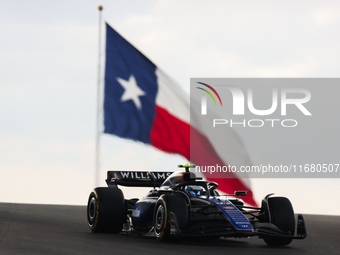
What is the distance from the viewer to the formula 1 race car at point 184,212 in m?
11.2

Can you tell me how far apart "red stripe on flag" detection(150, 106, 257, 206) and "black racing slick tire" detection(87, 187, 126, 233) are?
5.45m

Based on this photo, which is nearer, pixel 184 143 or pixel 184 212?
pixel 184 212

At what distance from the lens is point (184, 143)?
1969 cm

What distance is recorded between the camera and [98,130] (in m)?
18.1

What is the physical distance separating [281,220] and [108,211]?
3622 mm

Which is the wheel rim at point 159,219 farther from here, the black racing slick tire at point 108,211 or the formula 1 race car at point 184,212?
the black racing slick tire at point 108,211

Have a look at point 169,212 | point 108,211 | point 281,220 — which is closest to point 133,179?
point 108,211

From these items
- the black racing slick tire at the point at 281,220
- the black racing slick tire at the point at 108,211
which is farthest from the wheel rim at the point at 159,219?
the black racing slick tire at the point at 281,220

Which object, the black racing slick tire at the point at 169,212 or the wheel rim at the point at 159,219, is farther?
the wheel rim at the point at 159,219

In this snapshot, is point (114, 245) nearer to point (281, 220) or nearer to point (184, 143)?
point (281, 220)

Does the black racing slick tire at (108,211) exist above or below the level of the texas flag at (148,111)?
below

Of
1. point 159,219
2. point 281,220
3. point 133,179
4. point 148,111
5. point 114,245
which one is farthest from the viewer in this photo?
point 148,111

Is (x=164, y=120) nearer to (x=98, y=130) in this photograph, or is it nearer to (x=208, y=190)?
(x=98, y=130)

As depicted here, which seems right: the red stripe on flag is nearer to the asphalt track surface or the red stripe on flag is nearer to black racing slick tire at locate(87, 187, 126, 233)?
the asphalt track surface
